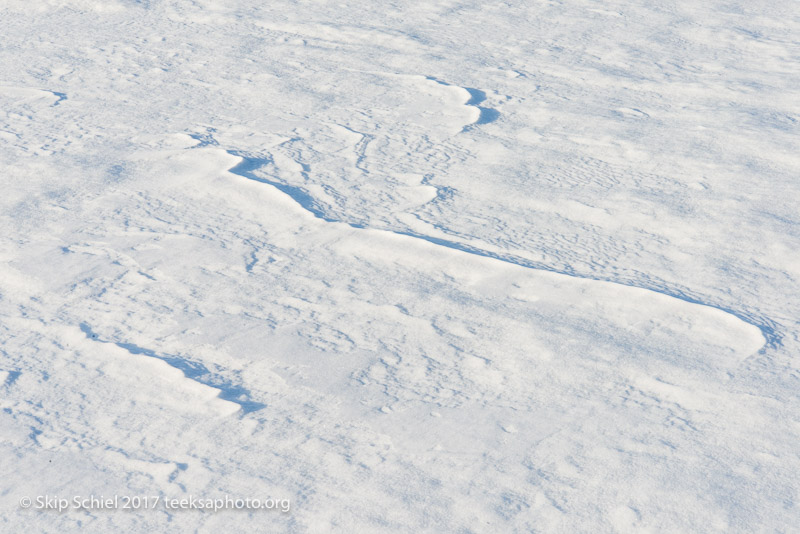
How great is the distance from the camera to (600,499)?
1.11 m

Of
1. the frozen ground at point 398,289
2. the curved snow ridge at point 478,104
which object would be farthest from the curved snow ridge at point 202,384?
the curved snow ridge at point 478,104

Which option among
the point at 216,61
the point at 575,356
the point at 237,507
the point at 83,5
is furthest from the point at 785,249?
the point at 83,5

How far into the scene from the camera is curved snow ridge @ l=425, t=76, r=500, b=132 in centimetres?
234

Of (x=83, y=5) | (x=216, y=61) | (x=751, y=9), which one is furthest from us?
(x=751, y=9)

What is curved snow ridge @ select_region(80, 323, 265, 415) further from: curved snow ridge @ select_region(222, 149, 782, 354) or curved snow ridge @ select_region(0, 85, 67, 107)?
curved snow ridge @ select_region(0, 85, 67, 107)

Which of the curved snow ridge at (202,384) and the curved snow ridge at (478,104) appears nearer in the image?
the curved snow ridge at (202,384)

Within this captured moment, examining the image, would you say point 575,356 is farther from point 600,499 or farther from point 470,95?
point 470,95

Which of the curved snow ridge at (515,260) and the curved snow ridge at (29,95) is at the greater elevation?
the curved snow ridge at (515,260)

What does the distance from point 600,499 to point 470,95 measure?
1.61 m

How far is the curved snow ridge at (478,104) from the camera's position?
234 cm

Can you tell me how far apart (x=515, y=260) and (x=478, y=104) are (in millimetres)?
910

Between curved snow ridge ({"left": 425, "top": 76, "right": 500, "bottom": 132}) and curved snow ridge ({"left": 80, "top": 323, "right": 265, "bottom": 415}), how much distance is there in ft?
3.85

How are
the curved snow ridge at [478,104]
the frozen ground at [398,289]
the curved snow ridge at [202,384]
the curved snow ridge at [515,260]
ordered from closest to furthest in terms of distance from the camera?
the frozen ground at [398,289], the curved snow ridge at [202,384], the curved snow ridge at [515,260], the curved snow ridge at [478,104]

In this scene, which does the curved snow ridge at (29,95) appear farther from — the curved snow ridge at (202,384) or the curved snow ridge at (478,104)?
the curved snow ridge at (202,384)
